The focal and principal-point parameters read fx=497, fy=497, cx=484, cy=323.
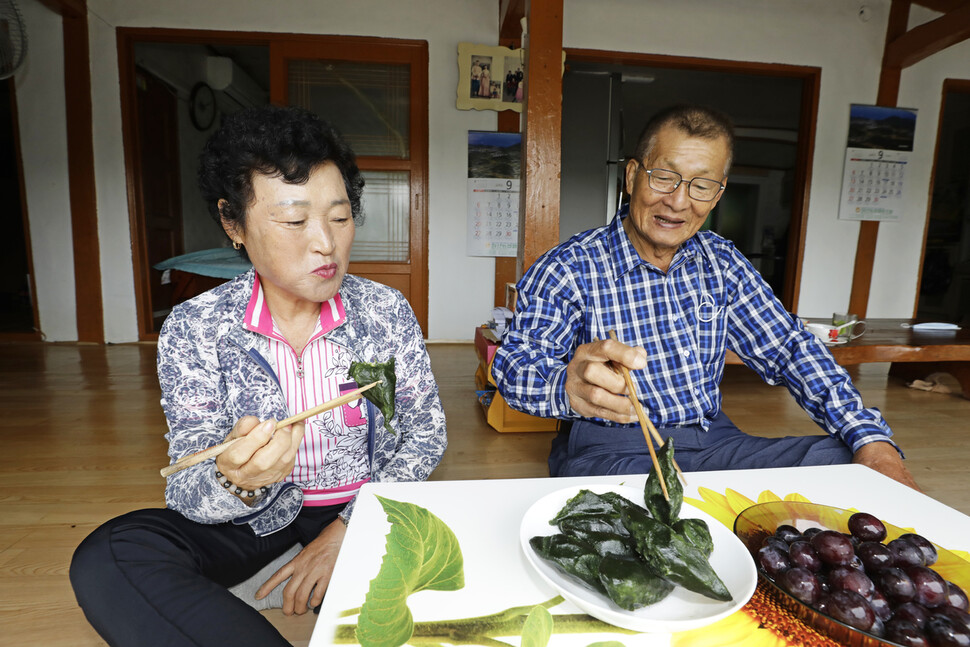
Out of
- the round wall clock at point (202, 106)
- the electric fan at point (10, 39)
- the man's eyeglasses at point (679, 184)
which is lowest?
the man's eyeglasses at point (679, 184)

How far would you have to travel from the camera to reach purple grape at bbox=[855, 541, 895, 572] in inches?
22.6

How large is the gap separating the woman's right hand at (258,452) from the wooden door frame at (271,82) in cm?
396

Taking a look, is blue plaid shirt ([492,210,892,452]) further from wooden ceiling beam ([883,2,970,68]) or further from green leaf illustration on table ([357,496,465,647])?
wooden ceiling beam ([883,2,970,68])

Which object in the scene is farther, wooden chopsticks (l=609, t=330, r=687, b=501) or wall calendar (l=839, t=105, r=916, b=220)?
wall calendar (l=839, t=105, r=916, b=220)

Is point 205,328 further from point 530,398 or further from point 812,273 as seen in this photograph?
point 812,273

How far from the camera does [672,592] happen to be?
1.86 feet

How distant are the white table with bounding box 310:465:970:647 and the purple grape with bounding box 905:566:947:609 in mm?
202

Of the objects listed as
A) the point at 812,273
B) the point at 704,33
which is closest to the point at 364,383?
the point at 704,33

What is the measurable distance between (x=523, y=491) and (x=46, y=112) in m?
5.43

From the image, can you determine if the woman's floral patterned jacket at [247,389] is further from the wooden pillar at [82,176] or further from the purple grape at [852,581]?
the wooden pillar at [82,176]

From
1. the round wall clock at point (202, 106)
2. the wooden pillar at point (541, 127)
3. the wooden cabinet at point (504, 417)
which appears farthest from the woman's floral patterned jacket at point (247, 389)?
the round wall clock at point (202, 106)

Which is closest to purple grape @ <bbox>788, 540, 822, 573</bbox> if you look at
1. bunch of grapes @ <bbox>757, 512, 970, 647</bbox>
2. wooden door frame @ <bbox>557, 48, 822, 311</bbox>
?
bunch of grapes @ <bbox>757, 512, 970, 647</bbox>

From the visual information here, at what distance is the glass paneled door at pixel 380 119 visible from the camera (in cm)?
429

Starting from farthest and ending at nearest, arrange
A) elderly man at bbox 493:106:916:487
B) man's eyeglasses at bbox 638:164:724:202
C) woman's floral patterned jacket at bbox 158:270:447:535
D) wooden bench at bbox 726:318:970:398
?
1. wooden bench at bbox 726:318:970:398
2. man's eyeglasses at bbox 638:164:724:202
3. elderly man at bbox 493:106:916:487
4. woman's floral patterned jacket at bbox 158:270:447:535
